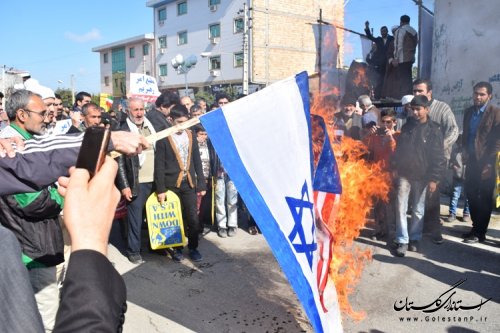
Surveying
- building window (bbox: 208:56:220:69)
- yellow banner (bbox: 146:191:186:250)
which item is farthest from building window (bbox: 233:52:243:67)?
yellow banner (bbox: 146:191:186:250)

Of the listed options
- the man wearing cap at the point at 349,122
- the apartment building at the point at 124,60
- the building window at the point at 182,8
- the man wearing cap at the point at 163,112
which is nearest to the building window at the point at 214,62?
the building window at the point at 182,8

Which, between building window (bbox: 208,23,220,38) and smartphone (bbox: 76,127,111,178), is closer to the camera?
smartphone (bbox: 76,127,111,178)

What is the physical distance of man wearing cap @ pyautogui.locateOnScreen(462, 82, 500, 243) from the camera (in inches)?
221

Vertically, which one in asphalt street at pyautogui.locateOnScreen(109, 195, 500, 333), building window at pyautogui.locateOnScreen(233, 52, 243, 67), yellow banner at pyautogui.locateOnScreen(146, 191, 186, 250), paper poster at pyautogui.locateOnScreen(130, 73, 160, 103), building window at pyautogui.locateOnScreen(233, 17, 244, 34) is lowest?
asphalt street at pyautogui.locateOnScreen(109, 195, 500, 333)

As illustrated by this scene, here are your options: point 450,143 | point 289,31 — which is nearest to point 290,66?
point 289,31

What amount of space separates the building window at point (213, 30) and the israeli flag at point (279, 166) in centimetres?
3304

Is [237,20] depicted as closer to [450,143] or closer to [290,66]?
A: [290,66]

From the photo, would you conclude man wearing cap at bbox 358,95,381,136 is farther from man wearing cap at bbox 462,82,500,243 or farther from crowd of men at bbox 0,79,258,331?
crowd of men at bbox 0,79,258,331

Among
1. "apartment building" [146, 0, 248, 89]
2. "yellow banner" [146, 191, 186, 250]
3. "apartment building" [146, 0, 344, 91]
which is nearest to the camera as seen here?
"yellow banner" [146, 191, 186, 250]

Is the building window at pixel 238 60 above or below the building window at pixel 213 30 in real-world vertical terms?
below

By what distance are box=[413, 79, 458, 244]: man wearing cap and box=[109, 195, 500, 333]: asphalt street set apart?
0.75 feet

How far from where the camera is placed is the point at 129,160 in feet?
16.5

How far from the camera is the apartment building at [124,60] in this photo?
4100cm

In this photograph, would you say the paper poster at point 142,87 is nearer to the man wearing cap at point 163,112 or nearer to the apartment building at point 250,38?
the man wearing cap at point 163,112
